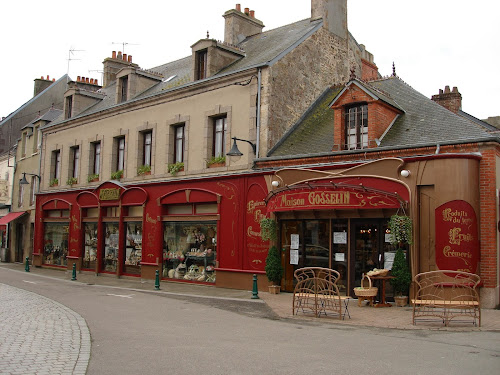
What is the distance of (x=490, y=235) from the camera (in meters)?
12.3

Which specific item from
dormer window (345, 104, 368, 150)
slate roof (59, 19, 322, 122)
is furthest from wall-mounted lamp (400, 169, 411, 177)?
slate roof (59, 19, 322, 122)

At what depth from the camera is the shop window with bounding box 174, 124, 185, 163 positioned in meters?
19.5

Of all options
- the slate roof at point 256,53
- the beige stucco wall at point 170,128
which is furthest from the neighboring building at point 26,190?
the slate roof at point 256,53

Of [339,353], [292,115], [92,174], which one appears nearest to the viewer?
[339,353]

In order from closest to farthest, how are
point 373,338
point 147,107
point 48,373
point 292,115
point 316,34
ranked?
point 48,373, point 373,338, point 292,115, point 316,34, point 147,107

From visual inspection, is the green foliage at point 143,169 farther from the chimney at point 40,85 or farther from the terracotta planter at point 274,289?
the chimney at point 40,85

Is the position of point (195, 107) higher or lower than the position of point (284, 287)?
higher

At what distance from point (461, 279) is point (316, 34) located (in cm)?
1078

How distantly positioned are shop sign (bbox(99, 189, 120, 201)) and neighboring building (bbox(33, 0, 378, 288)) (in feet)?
0.23

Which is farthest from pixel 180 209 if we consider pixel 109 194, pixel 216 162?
pixel 109 194

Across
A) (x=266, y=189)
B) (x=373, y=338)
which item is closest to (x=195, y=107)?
(x=266, y=189)

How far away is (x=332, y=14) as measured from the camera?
788 inches

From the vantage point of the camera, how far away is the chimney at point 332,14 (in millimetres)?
19750

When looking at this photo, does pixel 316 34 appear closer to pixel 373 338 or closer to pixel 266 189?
pixel 266 189
